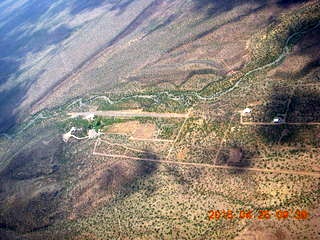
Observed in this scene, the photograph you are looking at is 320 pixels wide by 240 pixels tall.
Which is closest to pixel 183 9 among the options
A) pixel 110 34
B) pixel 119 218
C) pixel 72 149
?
pixel 110 34

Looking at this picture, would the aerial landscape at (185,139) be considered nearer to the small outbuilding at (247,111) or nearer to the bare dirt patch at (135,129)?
the bare dirt patch at (135,129)

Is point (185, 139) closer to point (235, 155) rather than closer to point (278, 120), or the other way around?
point (235, 155)

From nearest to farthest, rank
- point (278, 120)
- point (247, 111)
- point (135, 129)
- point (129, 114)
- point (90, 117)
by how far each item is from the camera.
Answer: point (278, 120) → point (247, 111) → point (135, 129) → point (129, 114) → point (90, 117)

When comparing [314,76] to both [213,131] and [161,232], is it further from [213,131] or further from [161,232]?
[161,232]
